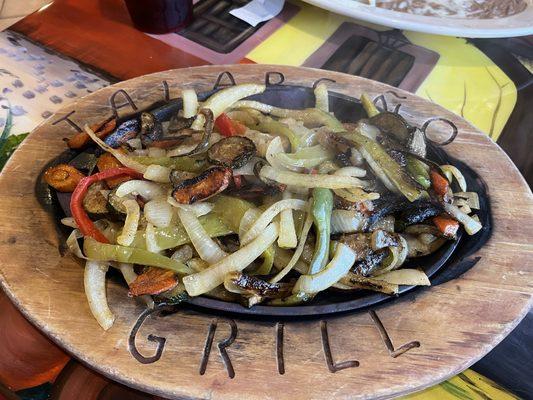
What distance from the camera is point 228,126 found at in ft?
7.27

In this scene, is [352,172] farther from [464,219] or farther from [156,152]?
[156,152]

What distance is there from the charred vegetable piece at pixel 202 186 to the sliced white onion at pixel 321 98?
810 millimetres

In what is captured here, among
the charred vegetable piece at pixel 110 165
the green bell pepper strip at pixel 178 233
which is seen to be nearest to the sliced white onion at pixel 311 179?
the green bell pepper strip at pixel 178 233

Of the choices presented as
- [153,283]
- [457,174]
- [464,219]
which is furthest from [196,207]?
[457,174]

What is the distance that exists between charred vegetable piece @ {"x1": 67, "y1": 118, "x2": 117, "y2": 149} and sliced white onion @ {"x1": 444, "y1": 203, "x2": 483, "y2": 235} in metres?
1.43

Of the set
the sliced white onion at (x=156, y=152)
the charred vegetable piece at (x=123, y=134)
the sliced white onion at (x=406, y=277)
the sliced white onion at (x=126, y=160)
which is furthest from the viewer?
the charred vegetable piece at (x=123, y=134)

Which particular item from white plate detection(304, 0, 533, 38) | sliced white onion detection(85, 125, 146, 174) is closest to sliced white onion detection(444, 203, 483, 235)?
sliced white onion detection(85, 125, 146, 174)

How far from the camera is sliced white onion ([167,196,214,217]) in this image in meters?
1.83

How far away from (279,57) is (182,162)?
1.68 meters

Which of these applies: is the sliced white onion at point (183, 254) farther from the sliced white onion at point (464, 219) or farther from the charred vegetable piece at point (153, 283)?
the sliced white onion at point (464, 219)

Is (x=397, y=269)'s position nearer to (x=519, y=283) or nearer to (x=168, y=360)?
(x=519, y=283)

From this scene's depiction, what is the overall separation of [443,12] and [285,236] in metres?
2.69

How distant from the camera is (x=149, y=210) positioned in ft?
6.21

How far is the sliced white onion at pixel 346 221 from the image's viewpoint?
195 cm
